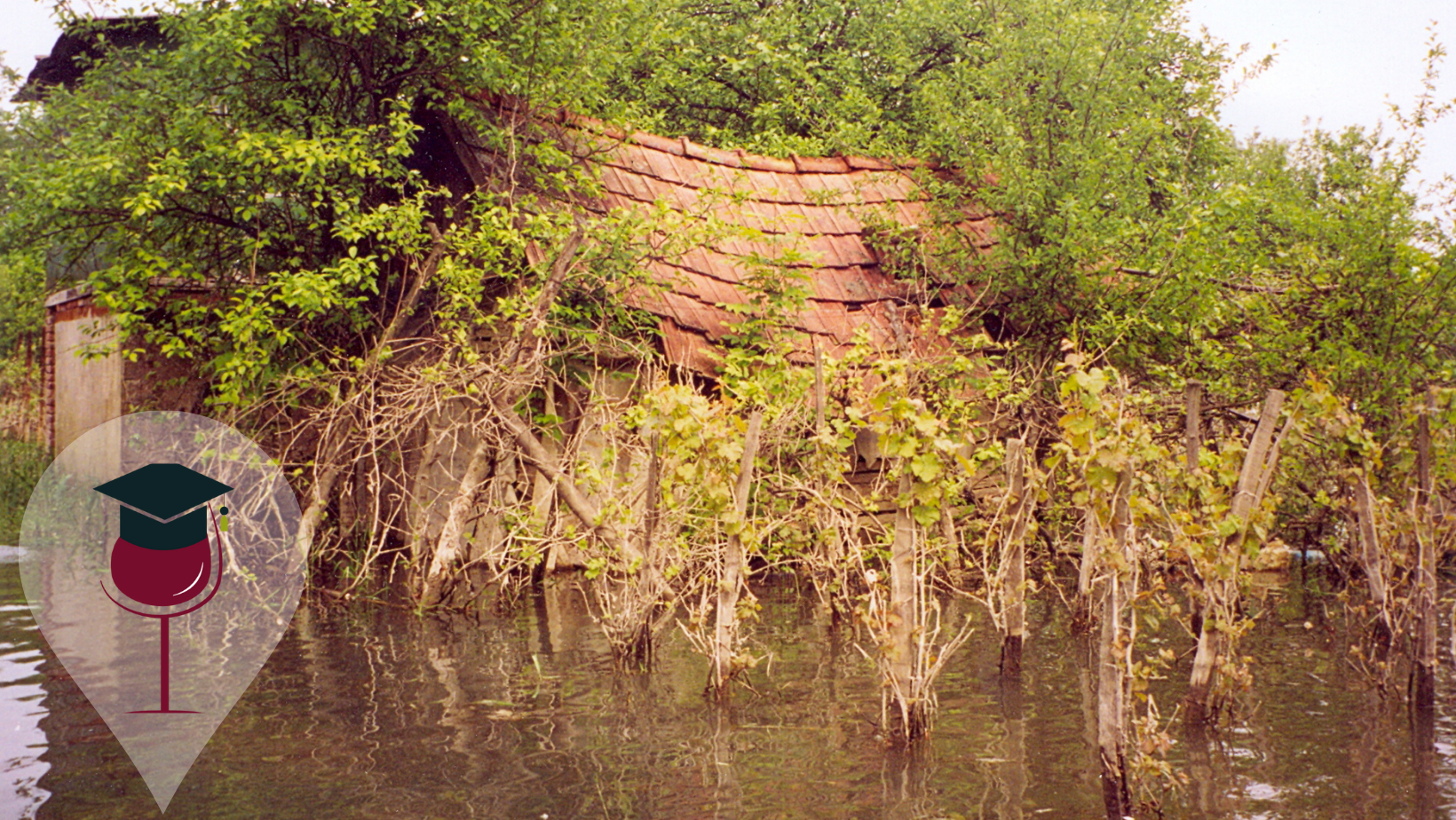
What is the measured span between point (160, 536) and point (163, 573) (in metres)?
0.20

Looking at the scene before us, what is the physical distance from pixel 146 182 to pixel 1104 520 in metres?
8.11

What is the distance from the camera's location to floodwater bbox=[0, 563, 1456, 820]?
4.99 meters

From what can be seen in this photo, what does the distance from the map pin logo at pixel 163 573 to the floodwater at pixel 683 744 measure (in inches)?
7.3

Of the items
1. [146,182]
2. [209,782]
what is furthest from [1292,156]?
[209,782]

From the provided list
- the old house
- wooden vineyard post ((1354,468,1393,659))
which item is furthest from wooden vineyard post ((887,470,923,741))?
the old house

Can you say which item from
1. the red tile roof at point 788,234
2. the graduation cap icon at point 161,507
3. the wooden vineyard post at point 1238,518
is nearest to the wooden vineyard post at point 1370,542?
the wooden vineyard post at point 1238,518

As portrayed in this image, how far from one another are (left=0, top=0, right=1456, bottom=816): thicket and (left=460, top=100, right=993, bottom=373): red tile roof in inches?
9.2

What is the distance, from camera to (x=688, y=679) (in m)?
7.24

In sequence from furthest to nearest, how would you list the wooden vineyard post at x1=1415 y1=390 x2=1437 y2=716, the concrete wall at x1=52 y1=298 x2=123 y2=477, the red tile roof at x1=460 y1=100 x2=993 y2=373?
the concrete wall at x1=52 y1=298 x2=123 y2=477 < the red tile roof at x1=460 y1=100 x2=993 y2=373 < the wooden vineyard post at x1=1415 y1=390 x2=1437 y2=716

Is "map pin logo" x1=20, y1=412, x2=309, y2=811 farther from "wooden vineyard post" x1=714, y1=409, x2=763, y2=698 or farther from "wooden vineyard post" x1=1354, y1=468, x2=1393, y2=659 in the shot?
"wooden vineyard post" x1=1354, y1=468, x2=1393, y2=659

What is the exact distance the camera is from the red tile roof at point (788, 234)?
1052 centimetres

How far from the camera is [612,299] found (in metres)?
9.91

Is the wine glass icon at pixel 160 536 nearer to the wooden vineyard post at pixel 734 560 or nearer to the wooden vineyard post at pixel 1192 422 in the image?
the wooden vineyard post at pixel 734 560

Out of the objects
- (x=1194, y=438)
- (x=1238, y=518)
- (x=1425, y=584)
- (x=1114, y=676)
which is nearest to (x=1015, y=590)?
(x=1194, y=438)
